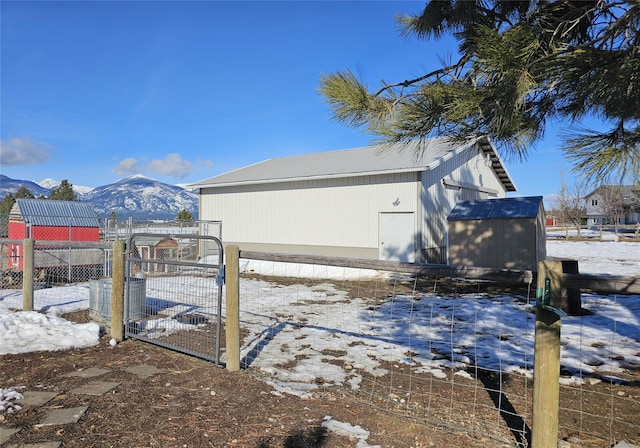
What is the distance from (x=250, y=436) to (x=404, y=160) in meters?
13.9

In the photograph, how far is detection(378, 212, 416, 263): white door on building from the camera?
49.1 ft

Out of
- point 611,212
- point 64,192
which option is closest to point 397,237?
point 64,192

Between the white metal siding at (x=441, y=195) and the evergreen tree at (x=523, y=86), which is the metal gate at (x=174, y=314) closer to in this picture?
the evergreen tree at (x=523, y=86)

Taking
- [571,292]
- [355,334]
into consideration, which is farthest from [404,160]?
[355,334]

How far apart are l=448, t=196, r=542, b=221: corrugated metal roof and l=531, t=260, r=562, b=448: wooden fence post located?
11259mm

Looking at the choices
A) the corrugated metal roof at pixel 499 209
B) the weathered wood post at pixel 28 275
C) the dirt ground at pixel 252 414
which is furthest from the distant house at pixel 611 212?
the weathered wood post at pixel 28 275

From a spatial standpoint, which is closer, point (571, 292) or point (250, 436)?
point (250, 436)

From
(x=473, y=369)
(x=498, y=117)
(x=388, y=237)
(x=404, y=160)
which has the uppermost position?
(x=404, y=160)

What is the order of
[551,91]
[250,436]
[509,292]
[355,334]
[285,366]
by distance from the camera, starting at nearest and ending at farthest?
[250,436] < [551,91] < [285,366] < [355,334] < [509,292]

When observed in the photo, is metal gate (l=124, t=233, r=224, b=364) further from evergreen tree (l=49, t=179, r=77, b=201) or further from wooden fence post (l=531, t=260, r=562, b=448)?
evergreen tree (l=49, t=179, r=77, b=201)

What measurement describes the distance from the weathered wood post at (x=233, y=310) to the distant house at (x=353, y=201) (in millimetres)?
9443

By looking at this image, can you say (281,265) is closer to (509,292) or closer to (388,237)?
(388,237)

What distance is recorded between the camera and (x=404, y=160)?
15.8 meters

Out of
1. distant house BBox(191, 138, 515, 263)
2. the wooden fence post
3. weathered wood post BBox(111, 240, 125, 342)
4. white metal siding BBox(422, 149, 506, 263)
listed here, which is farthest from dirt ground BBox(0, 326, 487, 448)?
white metal siding BBox(422, 149, 506, 263)
